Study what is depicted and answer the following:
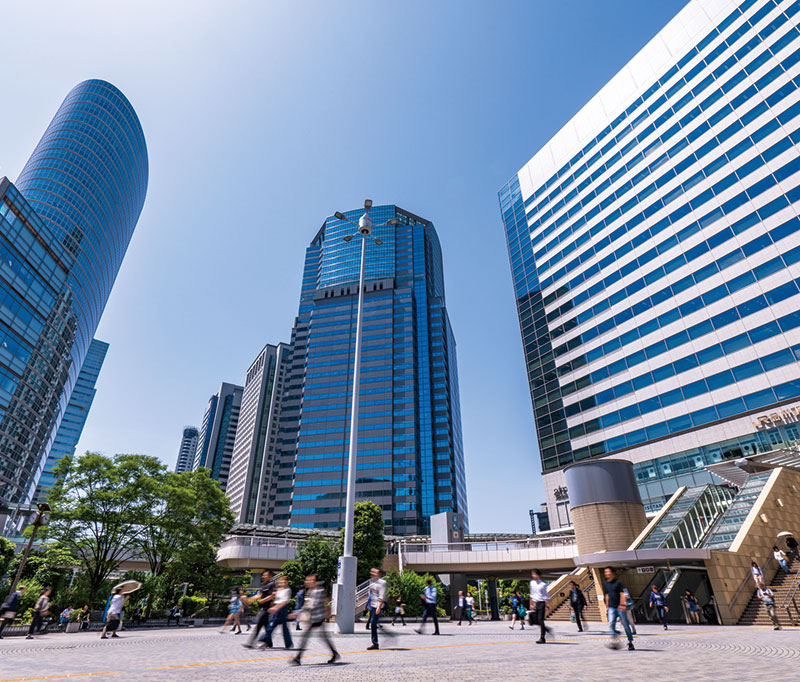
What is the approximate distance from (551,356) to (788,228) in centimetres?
2649

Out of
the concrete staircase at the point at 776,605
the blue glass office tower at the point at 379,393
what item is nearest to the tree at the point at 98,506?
the concrete staircase at the point at 776,605

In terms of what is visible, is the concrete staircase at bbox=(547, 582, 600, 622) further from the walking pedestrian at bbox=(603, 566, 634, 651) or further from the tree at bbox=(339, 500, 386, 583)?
the walking pedestrian at bbox=(603, 566, 634, 651)

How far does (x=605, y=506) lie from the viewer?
2848 centimetres

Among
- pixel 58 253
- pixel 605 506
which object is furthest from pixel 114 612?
pixel 58 253

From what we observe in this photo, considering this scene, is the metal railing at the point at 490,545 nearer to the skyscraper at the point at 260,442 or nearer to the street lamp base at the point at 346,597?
the street lamp base at the point at 346,597

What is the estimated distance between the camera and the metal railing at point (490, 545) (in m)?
36.0

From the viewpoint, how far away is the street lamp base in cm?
1438

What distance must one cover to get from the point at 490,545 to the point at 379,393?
267ft

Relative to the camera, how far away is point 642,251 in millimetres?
49844

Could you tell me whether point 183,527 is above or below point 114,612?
above

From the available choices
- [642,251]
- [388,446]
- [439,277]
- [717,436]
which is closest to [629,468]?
[717,436]

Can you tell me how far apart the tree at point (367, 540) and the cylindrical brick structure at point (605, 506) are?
46.1 feet

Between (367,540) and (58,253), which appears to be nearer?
(367,540)

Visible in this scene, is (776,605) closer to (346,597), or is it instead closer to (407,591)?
(346,597)
